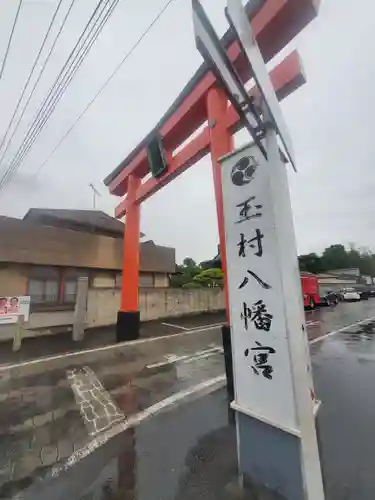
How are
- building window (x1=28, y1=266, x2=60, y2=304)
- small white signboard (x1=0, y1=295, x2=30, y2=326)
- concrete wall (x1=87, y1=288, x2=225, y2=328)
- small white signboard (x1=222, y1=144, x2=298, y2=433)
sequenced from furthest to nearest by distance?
concrete wall (x1=87, y1=288, x2=225, y2=328) → building window (x1=28, y1=266, x2=60, y2=304) → small white signboard (x1=0, y1=295, x2=30, y2=326) → small white signboard (x1=222, y1=144, x2=298, y2=433)

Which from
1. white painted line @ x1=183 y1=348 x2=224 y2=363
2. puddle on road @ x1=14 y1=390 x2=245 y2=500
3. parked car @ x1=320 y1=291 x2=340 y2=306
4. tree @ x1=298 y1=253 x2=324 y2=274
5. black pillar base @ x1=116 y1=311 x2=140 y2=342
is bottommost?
puddle on road @ x1=14 y1=390 x2=245 y2=500

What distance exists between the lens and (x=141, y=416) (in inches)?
146

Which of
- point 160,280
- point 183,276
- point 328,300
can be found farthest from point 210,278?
point 328,300

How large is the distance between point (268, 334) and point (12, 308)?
7.87m

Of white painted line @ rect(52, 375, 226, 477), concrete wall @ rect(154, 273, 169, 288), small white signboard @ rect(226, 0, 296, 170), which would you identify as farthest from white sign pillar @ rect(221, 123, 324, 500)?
concrete wall @ rect(154, 273, 169, 288)

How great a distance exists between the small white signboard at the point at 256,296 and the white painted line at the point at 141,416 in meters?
1.79

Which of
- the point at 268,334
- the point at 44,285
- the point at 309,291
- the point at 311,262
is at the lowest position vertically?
the point at 268,334

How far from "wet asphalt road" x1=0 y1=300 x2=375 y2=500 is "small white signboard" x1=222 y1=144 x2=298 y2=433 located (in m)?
0.87

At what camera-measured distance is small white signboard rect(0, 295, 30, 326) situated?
292 inches

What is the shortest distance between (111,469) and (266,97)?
12.1ft

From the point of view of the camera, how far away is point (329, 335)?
9875 millimetres

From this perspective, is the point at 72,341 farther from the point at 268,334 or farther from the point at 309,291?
the point at 309,291

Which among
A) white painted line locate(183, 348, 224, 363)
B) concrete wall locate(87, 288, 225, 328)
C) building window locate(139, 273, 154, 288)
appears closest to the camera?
white painted line locate(183, 348, 224, 363)

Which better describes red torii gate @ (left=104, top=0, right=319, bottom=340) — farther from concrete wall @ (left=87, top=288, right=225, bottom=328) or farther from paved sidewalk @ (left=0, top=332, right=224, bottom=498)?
paved sidewalk @ (left=0, top=332, right=224, bottom=498)
